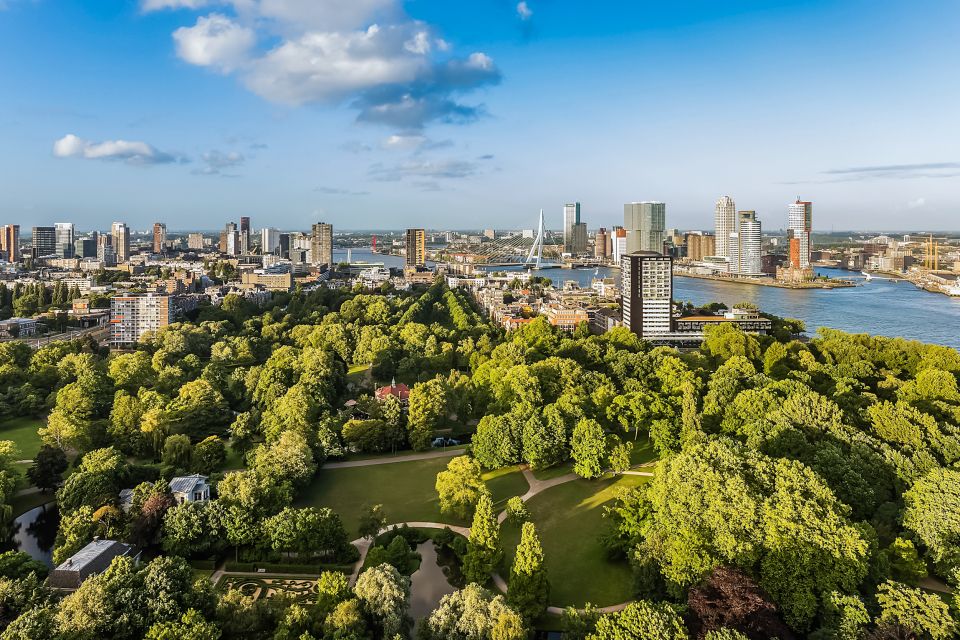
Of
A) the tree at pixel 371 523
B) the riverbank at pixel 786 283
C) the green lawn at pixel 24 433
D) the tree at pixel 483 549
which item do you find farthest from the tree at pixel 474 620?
the riverbank at pixel 786 283

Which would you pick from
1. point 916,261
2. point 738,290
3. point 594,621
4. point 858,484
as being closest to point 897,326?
point 738,290

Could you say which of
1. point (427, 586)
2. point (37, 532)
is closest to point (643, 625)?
point (427, 586)

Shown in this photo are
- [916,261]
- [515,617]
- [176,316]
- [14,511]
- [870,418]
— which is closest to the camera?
[515,617]

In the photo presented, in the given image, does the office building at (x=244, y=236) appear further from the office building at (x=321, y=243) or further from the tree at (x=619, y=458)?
the tree at (x=619, y=458)

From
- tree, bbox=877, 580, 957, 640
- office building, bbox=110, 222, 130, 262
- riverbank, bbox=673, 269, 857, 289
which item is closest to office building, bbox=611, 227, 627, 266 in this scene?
riverbank, bbox=673, 269, 857, 289

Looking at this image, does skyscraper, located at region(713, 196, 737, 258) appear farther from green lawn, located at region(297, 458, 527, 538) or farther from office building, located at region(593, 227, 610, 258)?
green lawn, located at region(297, 458, 527, 538)

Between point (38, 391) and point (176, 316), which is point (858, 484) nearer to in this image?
point (38, 391)

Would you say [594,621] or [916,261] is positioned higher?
[916,261]
